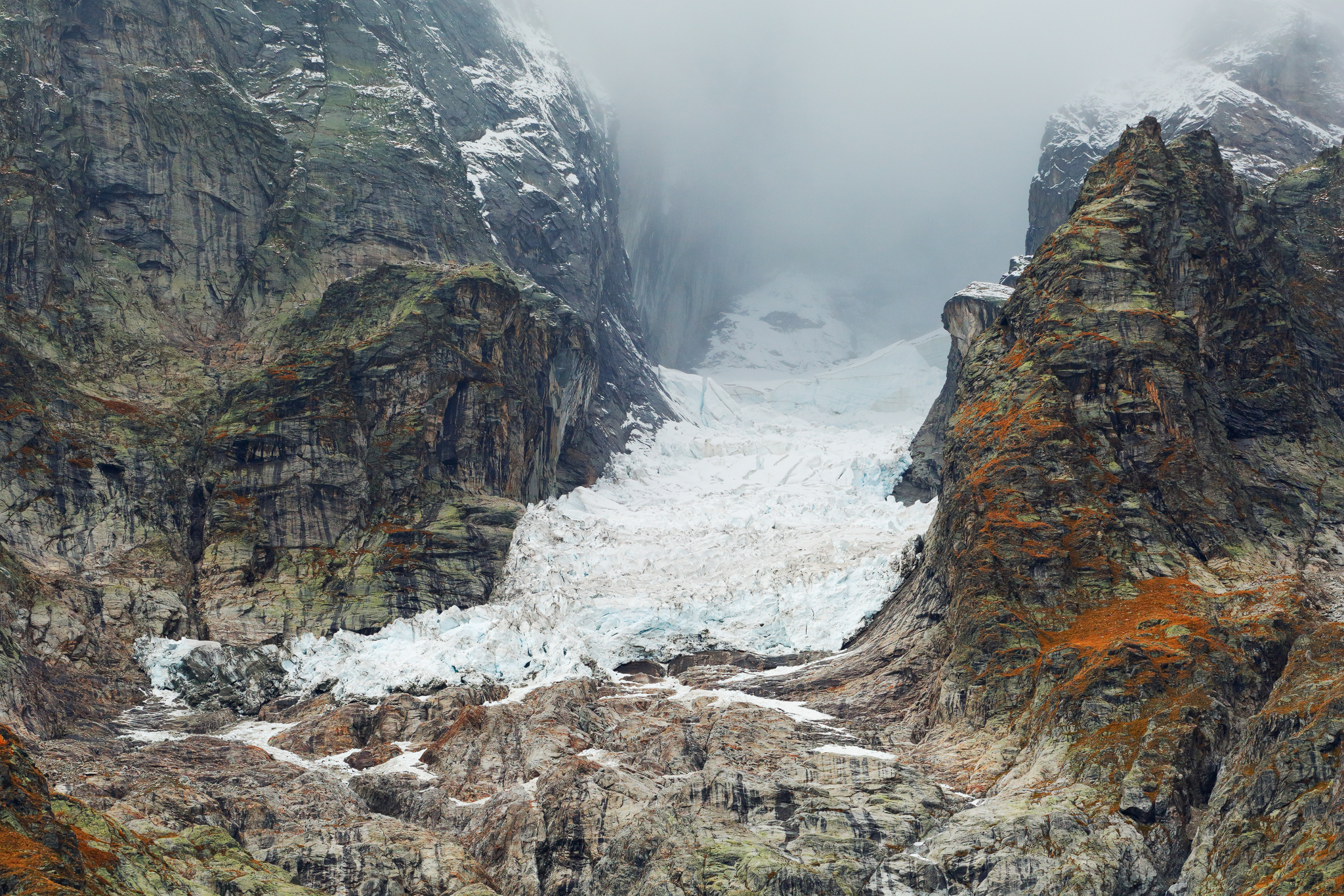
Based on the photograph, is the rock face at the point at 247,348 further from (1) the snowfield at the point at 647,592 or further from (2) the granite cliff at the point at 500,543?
(1) the snowfield at the point at 647,592

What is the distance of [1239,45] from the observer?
16475 centimetres

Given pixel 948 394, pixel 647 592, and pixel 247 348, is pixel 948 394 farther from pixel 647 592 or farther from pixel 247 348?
pixel 247 348

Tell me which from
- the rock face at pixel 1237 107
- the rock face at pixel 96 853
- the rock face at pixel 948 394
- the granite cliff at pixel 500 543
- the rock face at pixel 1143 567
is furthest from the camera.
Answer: the rock face at pixel 1237 107

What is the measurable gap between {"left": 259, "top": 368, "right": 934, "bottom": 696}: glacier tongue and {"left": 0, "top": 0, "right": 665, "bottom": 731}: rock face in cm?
430

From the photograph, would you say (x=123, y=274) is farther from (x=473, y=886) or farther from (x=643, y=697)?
(x=473, y=886)

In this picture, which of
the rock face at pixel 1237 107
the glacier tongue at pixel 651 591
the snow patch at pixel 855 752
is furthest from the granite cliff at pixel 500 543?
the rock face at pixel 1237 107

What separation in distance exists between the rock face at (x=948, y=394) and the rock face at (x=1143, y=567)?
31.8m

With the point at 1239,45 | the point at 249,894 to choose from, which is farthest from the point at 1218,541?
the point at 1239,45

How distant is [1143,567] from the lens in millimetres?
76875

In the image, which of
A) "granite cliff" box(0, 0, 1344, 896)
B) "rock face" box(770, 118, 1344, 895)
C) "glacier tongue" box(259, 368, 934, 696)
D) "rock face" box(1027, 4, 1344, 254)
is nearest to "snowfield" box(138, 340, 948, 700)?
"glacier tongue" box(259, 368, 934, 696)

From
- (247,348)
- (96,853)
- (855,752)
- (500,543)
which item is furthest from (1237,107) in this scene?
(96,853)

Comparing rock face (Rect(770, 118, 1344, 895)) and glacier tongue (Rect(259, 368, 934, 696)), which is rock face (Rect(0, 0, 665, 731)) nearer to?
glacier tongue (Rect(259, 368, 934, 696))

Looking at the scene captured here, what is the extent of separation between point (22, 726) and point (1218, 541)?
237ft

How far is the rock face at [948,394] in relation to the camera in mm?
134125
